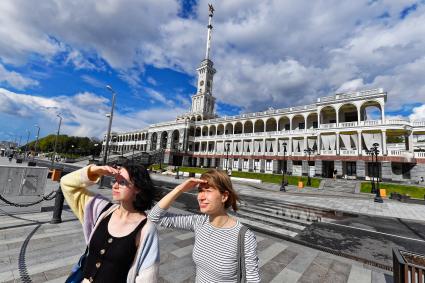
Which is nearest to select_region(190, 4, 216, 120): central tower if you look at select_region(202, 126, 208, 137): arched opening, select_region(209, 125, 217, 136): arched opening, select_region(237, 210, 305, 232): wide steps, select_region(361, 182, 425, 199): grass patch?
select_region(202, 126, 208, 137): arched opening

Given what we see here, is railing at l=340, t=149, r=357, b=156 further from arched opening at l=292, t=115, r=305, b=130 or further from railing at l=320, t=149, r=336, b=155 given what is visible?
arched opening at l=292, t=115, r=305, b=130

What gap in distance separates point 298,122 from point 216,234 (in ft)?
151

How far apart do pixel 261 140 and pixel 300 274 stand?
137 ft

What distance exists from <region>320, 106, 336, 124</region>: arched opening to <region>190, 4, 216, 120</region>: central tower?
1344 inches

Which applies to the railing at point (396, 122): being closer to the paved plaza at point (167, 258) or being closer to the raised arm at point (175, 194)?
the paved plaza at point (167, 258)

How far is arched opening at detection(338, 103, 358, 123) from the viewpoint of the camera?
119 feet

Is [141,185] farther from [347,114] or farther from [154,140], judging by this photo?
[154,140]

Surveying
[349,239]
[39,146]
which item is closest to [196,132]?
[349,239]

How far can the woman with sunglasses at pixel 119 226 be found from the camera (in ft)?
5.97

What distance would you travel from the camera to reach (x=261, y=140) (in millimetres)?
45625

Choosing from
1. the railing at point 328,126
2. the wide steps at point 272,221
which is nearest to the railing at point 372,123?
the railing at point 328,126

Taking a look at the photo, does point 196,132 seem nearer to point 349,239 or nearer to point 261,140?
point 261,140

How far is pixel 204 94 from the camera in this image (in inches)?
2598

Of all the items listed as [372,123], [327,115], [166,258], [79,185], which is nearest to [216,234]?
[79,185]
